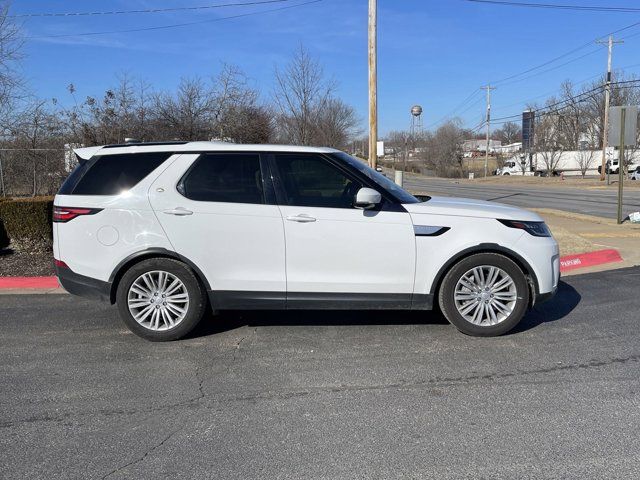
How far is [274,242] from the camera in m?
4.59

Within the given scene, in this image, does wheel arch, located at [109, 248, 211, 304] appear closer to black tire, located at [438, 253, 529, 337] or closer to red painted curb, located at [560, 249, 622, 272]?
black tire, located at [438, 253, 529, 337]

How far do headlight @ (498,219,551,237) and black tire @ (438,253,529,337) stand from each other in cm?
31

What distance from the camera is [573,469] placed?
274 centimetres

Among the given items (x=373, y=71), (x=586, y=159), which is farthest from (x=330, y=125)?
(x=586, y=159)

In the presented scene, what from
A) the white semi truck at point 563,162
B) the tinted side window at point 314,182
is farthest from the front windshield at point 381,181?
the white semi truck at point 563,162

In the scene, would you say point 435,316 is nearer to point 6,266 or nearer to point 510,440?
point 510,440

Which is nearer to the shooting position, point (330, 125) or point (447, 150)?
point (330, 125)

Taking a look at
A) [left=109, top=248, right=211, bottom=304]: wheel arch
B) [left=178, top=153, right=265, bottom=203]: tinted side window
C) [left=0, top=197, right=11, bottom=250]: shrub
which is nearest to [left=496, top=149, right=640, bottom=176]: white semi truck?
[left=0, top=197, right=11, bottom=250]: shrub

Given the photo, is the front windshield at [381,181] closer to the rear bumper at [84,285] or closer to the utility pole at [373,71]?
the rear bumper at [84,285]

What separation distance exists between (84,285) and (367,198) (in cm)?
276

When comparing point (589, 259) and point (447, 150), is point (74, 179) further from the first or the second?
point (447, 150)

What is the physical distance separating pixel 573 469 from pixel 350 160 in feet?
10.4

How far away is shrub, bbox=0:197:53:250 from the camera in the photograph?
870 cm

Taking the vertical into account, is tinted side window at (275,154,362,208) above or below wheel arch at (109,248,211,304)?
above
